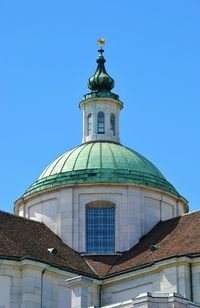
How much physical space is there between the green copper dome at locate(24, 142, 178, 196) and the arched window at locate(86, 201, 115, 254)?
1641 mm

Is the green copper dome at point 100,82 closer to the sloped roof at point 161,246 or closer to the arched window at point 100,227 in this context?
the arched window at point 100,227

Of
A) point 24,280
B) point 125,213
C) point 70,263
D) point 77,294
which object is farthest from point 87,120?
point 77,294

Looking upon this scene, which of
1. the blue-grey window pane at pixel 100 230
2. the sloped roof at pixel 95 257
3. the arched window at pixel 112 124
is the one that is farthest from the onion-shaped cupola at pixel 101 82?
the sloped roof at pixel 95 257

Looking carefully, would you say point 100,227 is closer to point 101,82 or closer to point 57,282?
point 57,282

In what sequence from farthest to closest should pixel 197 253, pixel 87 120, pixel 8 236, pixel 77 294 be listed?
pixel 87 120 < pixel 8 236 < pixel 197 253 < pixel 77 294

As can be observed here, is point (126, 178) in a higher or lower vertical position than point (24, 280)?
higher

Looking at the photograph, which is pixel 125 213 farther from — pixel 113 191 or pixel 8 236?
pixel 8 236

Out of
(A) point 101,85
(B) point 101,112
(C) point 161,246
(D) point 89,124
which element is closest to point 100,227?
(C) point 161,246

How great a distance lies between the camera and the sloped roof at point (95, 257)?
47.7 meters

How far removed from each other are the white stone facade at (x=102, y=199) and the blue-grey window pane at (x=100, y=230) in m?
0.29

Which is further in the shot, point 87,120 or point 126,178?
point 87,120

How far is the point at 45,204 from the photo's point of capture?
5588 centimetres

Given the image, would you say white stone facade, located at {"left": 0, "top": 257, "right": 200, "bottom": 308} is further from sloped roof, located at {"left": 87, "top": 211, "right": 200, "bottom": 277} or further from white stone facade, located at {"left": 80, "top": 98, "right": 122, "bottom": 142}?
white stone facade, located at {"left": 80, "top": 98, "right": 122, "bottom": 142}

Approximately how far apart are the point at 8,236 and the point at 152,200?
10751mm
